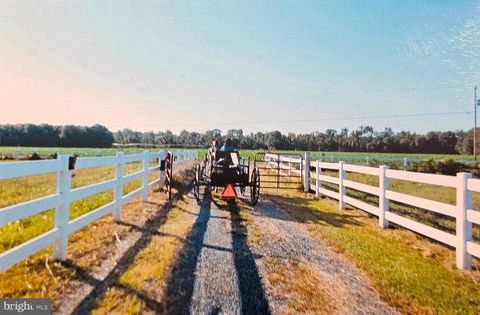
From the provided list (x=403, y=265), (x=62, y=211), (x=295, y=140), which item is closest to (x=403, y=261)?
(x=403, y=265)

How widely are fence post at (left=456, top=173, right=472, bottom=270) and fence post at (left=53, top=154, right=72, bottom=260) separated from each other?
527 cm

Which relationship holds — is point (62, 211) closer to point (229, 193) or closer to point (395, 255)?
point (229, 193)

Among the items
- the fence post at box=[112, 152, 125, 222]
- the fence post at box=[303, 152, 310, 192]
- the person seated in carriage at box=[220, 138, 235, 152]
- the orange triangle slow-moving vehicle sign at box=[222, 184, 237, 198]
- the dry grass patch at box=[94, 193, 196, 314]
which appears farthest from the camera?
the fence post at box=[303, 152, 310, 192]

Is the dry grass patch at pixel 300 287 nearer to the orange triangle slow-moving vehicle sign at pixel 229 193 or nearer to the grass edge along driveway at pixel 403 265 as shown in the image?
the grass edge along driveway at pixel 403 265

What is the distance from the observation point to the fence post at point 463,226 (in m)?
4.03

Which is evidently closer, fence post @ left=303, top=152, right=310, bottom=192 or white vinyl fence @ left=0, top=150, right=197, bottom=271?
white vinyl fence @ left=0, top=150, right=197, bottom=271

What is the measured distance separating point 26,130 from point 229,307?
393ft

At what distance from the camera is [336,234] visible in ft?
17.9

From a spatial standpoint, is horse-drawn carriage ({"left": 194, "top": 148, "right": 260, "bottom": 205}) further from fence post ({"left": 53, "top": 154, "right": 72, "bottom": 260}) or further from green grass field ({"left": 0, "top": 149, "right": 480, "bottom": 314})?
fence post ({"left": 53, "top": 154, "right": 72, "bottom": 260})

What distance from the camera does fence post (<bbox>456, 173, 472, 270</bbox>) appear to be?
403 cm

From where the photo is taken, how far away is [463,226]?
411 centimetres

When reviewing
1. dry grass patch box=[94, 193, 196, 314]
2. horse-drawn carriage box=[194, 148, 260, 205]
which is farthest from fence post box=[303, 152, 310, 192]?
dry grass patch box=[94, 193, 196, 314]

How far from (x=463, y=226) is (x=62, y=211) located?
17.8 feet

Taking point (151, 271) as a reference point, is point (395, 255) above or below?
below
